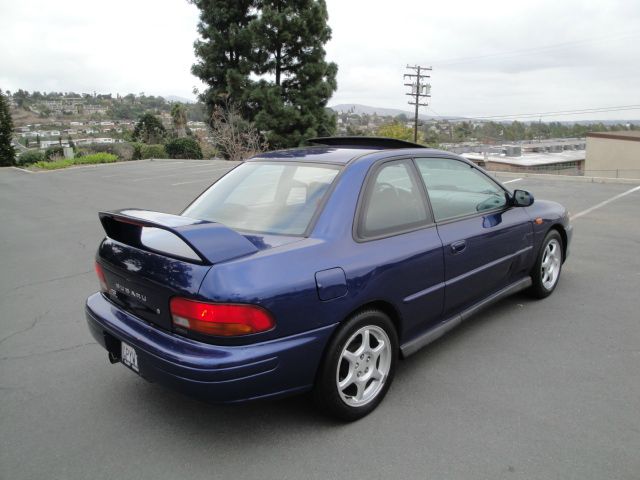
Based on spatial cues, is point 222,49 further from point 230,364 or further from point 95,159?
point 230,364

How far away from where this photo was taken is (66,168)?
25.1 m

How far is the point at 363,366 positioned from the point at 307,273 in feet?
2.40

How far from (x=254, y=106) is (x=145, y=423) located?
2705cm

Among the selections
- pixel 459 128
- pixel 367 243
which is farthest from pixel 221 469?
pixel 459 128

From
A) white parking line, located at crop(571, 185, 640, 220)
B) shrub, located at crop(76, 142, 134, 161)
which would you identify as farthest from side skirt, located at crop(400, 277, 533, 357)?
shrub, located at crop(76, 142, 134, 161)

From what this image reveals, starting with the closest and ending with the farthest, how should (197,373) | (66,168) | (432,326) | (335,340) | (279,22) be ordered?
(197,373) → (335,340) → (432,326) → (66,168) → (279,22)

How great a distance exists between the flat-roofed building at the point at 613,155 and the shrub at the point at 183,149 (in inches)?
1168

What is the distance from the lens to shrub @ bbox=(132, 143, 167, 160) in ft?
99.6

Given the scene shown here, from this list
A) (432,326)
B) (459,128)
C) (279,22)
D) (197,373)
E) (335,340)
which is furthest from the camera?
(459,128)

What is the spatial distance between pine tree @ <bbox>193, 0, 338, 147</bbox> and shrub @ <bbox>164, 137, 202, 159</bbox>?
11.7 feet

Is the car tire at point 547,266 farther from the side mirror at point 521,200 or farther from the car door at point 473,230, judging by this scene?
the side mirror at point 521,200

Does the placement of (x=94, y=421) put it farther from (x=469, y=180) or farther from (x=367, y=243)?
(x=469, y=180)

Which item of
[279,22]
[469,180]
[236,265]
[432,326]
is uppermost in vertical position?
[279,22]

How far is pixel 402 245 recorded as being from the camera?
2963mm
